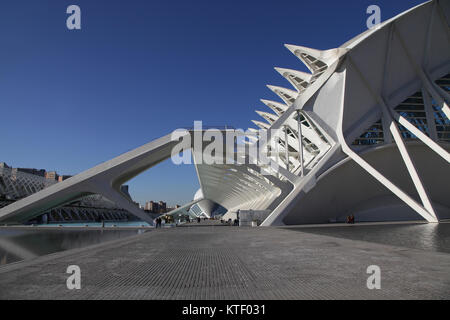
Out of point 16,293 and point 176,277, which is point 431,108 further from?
point 16,293

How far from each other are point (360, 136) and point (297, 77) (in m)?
6.28

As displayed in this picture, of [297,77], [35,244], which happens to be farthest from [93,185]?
[297,77]

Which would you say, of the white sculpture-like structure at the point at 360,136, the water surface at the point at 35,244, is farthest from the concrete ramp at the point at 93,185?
the water surface at the point at 35,244

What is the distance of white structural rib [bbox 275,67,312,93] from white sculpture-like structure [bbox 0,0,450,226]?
0.07m

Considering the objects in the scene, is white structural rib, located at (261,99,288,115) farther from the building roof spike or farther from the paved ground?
the paved ground

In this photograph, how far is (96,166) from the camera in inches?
715

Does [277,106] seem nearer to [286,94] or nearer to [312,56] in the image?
[286,94]

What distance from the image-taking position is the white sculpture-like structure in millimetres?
17656

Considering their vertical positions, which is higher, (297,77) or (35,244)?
(297,77)

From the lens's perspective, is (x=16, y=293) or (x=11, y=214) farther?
(x=11, y=214)

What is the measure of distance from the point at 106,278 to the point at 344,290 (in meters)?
2.98

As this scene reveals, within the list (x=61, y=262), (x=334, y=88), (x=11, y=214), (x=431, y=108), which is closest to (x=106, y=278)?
(x=61, y=262)

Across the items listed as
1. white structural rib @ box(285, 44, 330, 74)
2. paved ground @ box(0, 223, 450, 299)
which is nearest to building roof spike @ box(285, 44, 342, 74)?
white structural rib @ box(285, 44, 330, 74)

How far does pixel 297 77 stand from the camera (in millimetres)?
21359
